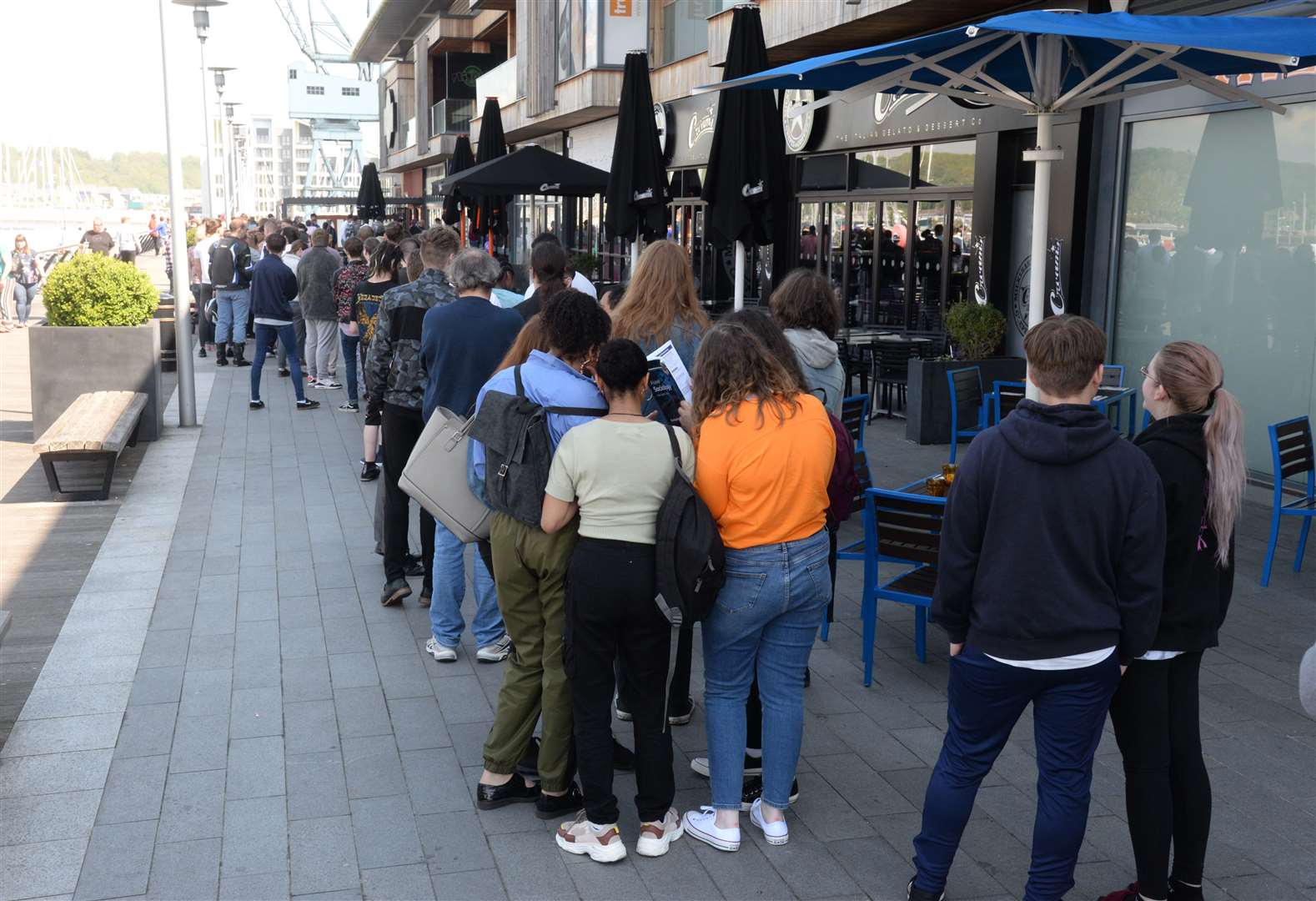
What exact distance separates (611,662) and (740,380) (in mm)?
972

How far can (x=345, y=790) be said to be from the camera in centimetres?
449

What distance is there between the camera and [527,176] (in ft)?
42.4

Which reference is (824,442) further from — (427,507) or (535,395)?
(427,507)

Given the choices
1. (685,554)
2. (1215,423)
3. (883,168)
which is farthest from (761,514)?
(883,168)

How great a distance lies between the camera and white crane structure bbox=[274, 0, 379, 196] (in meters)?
115

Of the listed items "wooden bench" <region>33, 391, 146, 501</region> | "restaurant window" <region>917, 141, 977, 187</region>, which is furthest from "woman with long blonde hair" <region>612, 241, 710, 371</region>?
"restaurant window" <region>917, 141, 977, 187</region>

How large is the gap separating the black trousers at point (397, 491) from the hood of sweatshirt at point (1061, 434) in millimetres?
3878

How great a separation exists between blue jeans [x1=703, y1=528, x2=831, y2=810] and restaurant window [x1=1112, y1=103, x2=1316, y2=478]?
276 inches

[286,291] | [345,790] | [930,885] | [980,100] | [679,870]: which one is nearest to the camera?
[930,885]

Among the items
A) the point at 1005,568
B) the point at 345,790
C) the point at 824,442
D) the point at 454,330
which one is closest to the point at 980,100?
the point at 454,330

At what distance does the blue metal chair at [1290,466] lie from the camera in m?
6.90

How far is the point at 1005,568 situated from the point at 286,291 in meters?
11.7

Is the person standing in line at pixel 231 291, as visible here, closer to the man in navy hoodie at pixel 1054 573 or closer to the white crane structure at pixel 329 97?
the man in navy hoodie at pixel 1054 573

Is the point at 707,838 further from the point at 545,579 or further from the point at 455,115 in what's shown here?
the point at 455,115
